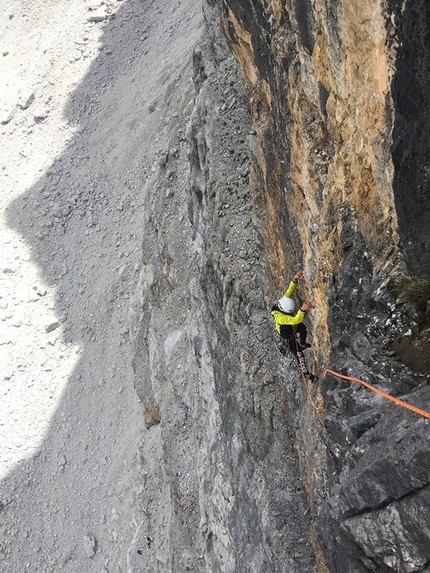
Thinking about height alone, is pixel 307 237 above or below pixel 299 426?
above

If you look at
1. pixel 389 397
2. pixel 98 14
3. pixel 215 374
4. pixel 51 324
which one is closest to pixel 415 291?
pixel 389 397

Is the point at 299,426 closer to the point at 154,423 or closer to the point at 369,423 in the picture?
the point at 369,423

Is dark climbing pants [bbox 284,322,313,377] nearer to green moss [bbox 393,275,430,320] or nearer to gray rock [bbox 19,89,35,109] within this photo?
green moss [bbox 393,275,430,320]

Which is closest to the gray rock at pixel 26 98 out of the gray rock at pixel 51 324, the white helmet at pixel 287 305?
the gray rock at pixel 51 324

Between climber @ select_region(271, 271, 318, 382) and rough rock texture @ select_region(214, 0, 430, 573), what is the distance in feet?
0.88

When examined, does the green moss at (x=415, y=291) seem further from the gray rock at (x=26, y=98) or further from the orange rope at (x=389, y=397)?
the gray rock at (x=26, y=98)

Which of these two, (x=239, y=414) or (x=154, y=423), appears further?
(x=154, y=423)

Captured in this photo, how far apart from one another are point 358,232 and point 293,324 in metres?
2.44

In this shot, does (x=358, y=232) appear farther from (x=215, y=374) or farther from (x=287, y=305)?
(x=215, y=374)

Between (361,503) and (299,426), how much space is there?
121 inches

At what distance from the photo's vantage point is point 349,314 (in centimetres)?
765

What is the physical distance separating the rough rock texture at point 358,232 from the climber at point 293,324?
0.88ft

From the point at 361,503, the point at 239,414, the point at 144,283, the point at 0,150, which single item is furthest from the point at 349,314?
the point at 0,150

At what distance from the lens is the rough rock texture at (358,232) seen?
19.8ft
